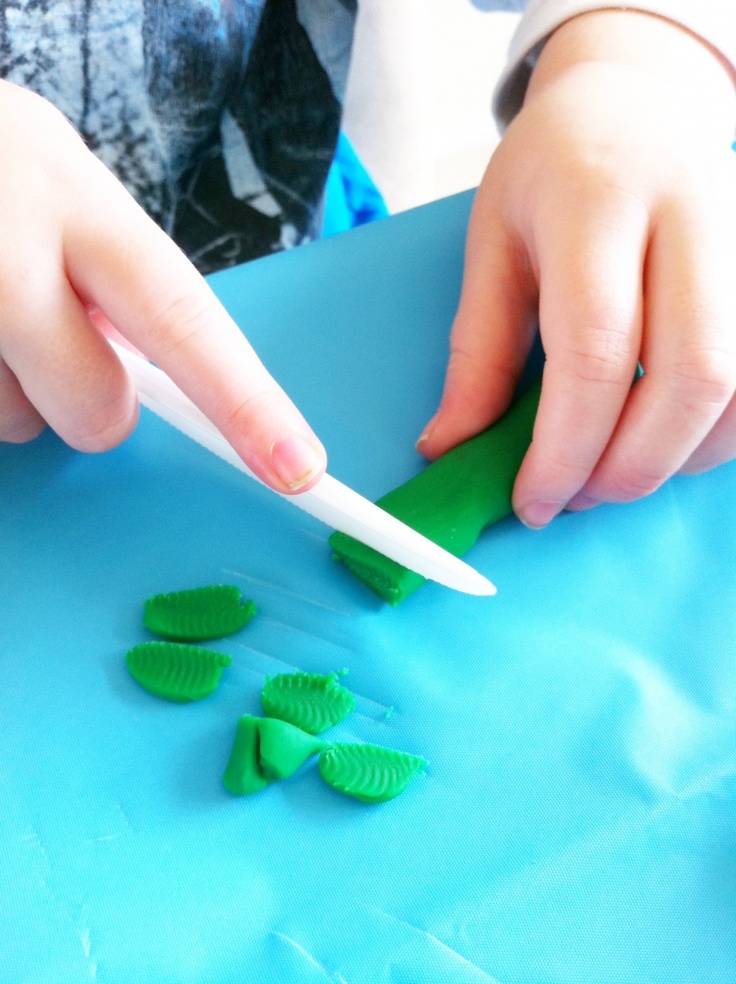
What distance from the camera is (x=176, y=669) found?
1.38ft

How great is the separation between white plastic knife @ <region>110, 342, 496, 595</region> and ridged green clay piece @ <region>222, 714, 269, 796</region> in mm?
104

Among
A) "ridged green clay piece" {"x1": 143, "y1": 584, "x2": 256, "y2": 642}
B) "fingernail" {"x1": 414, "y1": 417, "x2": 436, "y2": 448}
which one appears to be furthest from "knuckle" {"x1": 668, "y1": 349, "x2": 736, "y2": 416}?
"ridged green clay piece" {"x1": 143, "y1": 584, "x2": 256, "y2": 642}

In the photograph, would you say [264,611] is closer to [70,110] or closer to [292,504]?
[292,504]

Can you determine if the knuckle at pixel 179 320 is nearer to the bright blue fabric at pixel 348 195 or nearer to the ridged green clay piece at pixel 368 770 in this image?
the ridged green clay piece at pixel 368 770

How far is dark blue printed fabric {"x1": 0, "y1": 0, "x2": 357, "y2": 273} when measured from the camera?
0.64 meters

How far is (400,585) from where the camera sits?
0.44 meters

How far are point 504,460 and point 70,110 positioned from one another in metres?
0.44

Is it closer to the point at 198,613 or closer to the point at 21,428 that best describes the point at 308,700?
the point at 198,613

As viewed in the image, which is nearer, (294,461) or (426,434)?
(294,461)

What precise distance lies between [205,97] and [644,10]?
13.3 inches

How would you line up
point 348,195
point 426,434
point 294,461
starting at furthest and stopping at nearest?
point 348,195 → point 426,434 → point 294,461

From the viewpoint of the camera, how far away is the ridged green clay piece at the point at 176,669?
A: 0.42 meters

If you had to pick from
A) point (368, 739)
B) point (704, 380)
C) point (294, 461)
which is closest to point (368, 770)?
point (368, 739)

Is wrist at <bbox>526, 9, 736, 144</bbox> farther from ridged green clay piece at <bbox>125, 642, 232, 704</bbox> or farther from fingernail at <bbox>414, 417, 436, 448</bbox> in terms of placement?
ridged green clay piece at <bbox>125, 642, 232, 704</bbox>
